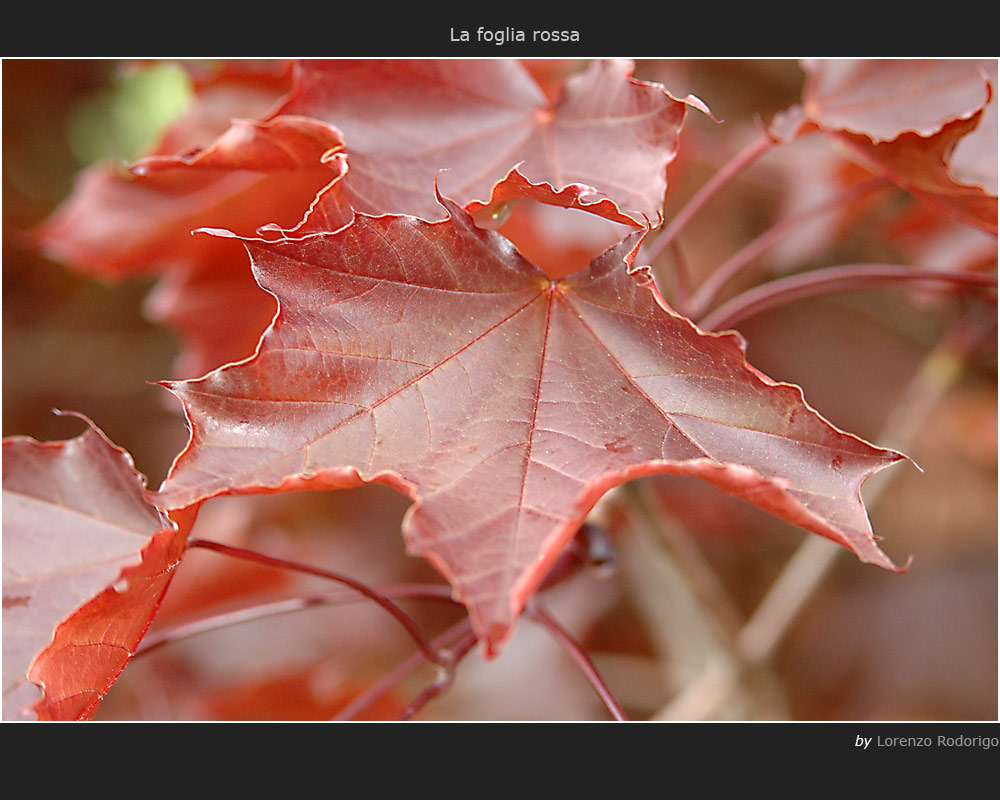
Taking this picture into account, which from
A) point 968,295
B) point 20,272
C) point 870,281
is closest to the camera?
point 870,281

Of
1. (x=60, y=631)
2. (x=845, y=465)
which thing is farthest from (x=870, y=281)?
(x=60, y=631)

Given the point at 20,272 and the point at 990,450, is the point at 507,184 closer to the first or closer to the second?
the point at 990,450

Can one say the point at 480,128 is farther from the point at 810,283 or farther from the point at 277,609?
the point at 277,609

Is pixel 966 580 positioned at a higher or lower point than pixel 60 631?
lower

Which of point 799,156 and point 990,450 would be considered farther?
point 990,450

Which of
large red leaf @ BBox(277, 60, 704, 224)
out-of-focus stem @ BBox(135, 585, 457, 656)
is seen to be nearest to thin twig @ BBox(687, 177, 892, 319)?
large red leaf @ BBox(277, 60, 704, 224)

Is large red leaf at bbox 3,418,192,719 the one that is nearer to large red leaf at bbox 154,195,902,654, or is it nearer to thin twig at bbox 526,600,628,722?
large red leaf at bbox 154,195,902,654
